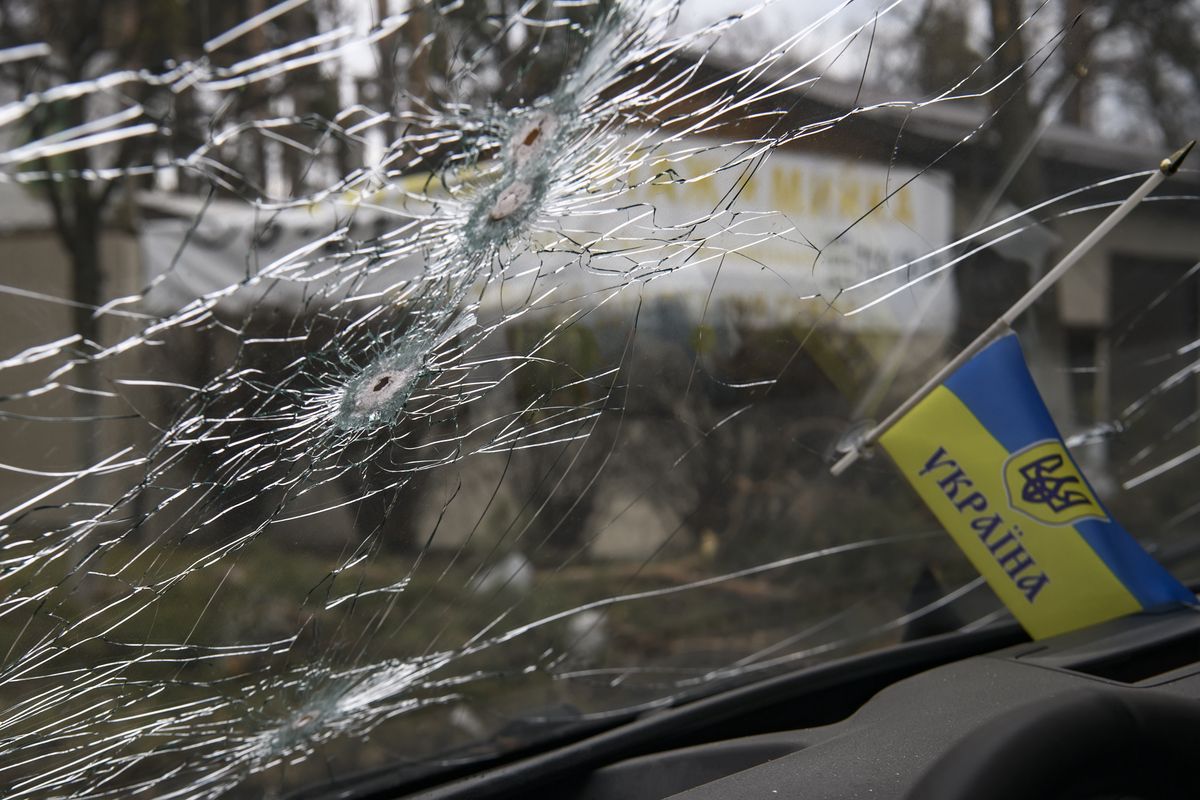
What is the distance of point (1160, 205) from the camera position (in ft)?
10.8

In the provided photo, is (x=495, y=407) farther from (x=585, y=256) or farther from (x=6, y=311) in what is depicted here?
(x=6, y=311)

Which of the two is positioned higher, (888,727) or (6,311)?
(6,311)

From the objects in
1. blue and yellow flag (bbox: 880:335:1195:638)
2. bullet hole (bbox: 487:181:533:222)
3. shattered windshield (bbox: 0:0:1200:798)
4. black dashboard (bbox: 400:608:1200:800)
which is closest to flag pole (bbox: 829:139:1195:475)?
blue and yellow flag (bbox: 880:335:1195:638)

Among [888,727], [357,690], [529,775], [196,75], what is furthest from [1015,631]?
[196,75]

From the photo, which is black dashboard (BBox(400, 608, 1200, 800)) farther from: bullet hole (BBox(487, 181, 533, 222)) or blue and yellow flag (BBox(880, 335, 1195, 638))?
bullet hole (BBox(487, 181, 533, 222))

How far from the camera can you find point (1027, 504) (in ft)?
7.29

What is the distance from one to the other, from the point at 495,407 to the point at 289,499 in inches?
18.5

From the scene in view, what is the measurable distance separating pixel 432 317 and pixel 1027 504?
4.51 ft

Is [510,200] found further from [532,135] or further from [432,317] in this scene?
[432,317]

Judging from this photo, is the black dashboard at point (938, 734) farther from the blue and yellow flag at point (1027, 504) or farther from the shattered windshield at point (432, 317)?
the shattered windshield at point (432, 317)

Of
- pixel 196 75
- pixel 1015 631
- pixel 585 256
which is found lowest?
pixel 1015 631

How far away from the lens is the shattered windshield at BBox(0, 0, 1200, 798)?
1.94 m

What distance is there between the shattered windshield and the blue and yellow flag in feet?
1.26

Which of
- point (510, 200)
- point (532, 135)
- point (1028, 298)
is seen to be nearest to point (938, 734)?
point (1028, 298)
